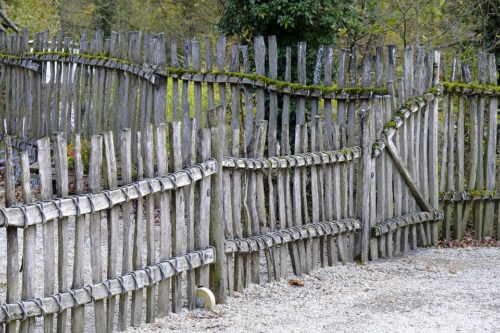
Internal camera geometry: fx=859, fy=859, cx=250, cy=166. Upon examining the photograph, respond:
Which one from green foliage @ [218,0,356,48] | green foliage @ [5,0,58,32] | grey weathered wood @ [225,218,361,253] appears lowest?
grey weathered wood @ [225,218,361,253]

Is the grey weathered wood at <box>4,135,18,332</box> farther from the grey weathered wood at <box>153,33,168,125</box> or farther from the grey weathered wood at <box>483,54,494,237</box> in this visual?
the grey weathered wood at <box>483,54,494,237</box>

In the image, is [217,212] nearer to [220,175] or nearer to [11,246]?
[220,175]

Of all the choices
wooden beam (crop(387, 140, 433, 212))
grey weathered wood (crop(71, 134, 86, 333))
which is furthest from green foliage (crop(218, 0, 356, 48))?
grey weathered wood (crop(71, 134, 86, 333))

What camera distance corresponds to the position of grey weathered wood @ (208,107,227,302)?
20.0 ft

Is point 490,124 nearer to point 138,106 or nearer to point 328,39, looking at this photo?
point 328,39

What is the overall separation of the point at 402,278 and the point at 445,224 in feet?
6.30

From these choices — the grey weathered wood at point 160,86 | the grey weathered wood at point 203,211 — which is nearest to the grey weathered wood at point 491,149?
the grey weathered wood at point 160,86

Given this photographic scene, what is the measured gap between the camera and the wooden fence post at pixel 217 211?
240 inches

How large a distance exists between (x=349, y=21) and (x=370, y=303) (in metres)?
4.60

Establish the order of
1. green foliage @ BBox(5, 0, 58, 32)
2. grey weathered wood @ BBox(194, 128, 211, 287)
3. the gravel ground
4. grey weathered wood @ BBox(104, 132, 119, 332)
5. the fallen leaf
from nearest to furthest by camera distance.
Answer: grey weathered wood @ BBox(104, 132, 119, 332) → the gravel ground → grey weathered wood @ BBox(194, 128, 211, 287) → the fallen leaf → green foliage @ BBox(5, 0, 58, 32)

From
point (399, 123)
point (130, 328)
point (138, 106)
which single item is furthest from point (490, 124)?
point (130, 328)

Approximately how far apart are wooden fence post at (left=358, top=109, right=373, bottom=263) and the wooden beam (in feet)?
1.22

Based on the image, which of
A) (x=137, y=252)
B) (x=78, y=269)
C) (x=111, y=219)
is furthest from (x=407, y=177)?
(x=78, y=269)

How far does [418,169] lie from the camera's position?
Result: 8539mm
